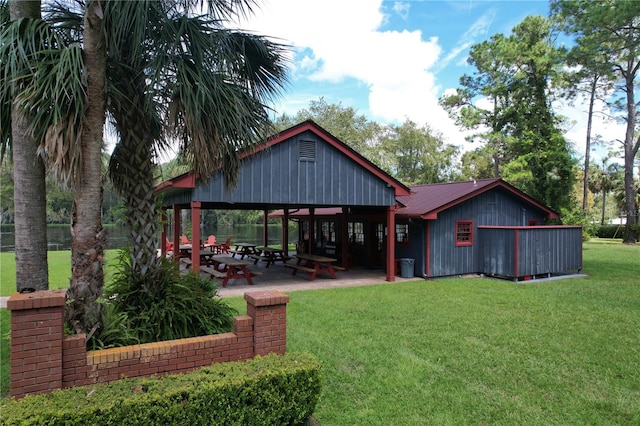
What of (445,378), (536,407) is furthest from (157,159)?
(536,407)

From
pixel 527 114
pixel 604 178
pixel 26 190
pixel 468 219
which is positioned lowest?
pixel 468 219

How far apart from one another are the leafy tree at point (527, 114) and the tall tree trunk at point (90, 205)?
23.3 meters

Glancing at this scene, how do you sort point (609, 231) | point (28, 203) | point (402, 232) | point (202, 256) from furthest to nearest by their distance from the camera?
point (609, 231) → point (202, 256) → point (402, 232) → point (28, 203)

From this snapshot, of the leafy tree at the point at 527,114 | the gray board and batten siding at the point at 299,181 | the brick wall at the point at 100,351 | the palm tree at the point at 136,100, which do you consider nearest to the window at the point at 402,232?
the gray board and batten siding at the point at 299,181

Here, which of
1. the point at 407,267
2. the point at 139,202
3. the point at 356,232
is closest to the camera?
the point at 139,202

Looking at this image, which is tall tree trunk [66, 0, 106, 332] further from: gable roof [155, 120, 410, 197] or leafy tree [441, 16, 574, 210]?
leafy tree [441, 16, 574, 210]

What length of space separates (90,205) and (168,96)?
61.3 inches

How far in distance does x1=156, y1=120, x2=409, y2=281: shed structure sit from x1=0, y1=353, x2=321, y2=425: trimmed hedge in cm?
660

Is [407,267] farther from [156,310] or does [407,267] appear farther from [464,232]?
[156,310]

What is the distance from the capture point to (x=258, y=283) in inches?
469

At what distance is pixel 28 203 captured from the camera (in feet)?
14.8

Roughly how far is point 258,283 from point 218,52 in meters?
8.34

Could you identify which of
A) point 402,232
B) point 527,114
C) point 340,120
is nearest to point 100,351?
point 402,232

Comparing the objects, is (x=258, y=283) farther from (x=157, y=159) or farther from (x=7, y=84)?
(x=7, y=84)
